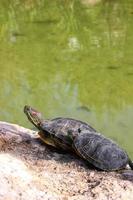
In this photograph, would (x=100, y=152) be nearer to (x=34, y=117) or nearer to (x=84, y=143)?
(x=84, y=143)

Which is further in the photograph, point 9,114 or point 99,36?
point 99,36

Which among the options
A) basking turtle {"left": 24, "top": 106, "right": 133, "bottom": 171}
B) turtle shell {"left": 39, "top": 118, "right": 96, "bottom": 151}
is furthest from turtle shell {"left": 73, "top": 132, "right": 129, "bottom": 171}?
turtle shell {"left": 39, "top": 118, "right": 96, "bottom": 151}

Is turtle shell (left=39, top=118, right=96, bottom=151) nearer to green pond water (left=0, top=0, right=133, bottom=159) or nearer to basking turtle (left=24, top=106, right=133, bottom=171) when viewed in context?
basking turtle (left=24, top=106, right=133, bottom=171)

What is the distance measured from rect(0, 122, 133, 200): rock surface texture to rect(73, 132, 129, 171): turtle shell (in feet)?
0.21

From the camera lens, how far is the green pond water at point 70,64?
5.25 meters

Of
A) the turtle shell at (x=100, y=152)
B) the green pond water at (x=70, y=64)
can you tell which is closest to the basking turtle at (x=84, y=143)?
the turtle shell at (x=100, y=152)

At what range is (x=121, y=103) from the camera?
5523mm

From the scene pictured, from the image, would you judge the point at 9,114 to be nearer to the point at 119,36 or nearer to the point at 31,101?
the point at 31,101

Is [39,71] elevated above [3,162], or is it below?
below

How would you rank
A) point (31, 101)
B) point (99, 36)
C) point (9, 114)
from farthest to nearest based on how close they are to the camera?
point (99, 36), point (31, 101), point (9, 114)

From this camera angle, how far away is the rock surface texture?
10.3 feet

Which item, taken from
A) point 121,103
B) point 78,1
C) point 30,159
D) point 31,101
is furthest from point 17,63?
point 78,1

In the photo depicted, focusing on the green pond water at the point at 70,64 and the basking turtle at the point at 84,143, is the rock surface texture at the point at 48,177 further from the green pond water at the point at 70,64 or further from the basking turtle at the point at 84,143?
the green pond water at the point at 70,64

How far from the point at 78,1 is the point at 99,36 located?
324cm
